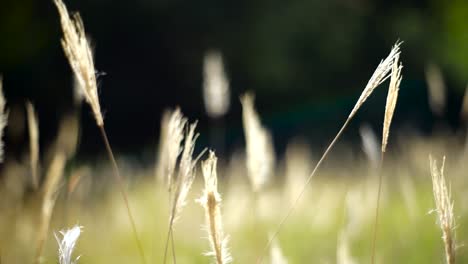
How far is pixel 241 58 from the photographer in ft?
30.8

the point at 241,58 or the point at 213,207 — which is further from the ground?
the point at 241,58

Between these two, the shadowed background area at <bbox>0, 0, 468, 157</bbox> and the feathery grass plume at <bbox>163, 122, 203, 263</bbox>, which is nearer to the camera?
the feathery grass plume at <bbox>163, 122, 203, 263</bbox>

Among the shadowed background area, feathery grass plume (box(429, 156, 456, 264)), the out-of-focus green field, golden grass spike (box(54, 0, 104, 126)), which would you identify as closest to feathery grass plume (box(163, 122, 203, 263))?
golden grass spike (box(54, 0, 104, 126))

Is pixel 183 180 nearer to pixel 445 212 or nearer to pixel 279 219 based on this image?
pixel 445 212

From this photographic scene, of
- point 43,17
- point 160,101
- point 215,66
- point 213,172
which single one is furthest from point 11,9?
point 213,172

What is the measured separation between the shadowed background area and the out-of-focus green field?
403 cm

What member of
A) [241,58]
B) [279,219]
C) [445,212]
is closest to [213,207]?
[445,212]

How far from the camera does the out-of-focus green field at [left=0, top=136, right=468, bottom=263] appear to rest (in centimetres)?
224

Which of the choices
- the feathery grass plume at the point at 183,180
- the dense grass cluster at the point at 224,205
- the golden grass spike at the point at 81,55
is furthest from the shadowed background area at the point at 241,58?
the feathery grass plume at the point at 183,180

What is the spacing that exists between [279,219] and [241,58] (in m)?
6.29

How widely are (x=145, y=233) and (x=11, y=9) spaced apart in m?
5.32

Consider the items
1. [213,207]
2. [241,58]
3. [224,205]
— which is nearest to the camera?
[213,207]

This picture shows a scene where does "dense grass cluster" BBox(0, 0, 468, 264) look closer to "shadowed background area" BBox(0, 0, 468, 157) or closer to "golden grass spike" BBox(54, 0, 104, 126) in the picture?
"golden grass spike" BBox(54, 0, 104, 126)

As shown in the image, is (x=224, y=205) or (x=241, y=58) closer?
(x=224, y=205)
